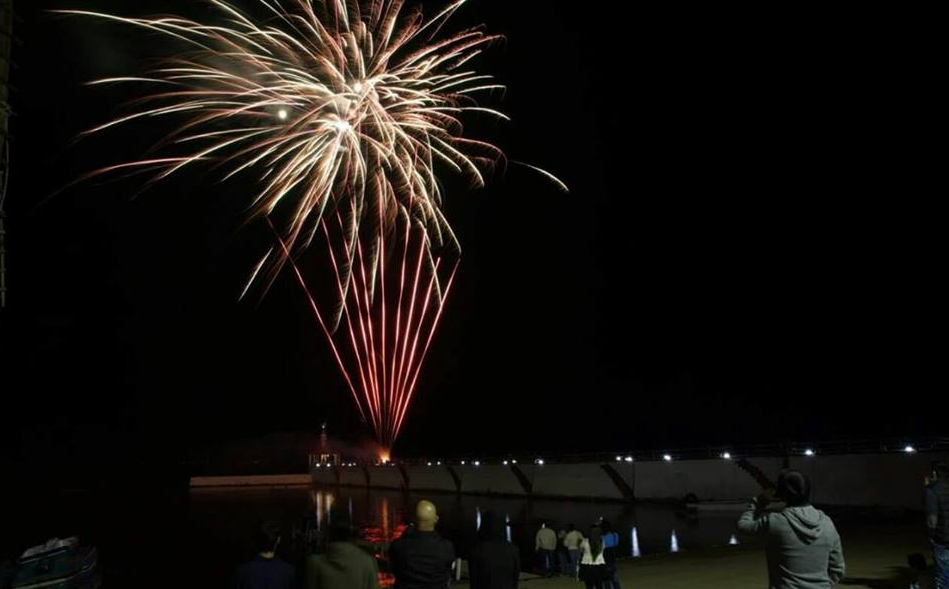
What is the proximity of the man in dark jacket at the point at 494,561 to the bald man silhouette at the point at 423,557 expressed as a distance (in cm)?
44

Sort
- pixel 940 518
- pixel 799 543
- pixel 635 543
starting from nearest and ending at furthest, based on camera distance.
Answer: pixel 799 543, pixel 940 518, pixel 635 543

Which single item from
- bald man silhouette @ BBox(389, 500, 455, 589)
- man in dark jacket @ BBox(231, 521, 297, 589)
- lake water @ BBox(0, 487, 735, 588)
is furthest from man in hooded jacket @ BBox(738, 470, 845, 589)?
lake water @ BBox(0, 487, 735, 588)

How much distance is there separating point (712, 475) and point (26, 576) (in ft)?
127

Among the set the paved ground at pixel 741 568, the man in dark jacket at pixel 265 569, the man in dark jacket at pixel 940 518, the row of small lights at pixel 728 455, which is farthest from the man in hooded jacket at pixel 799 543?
the row of small lights at pixel 728 455

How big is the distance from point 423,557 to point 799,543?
10.0 ft

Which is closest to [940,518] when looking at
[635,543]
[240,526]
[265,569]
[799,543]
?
[799,543]

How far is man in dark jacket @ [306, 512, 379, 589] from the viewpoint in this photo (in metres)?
6.63

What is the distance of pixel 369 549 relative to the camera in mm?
7160

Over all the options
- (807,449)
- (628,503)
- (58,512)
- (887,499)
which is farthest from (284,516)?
(887,499)

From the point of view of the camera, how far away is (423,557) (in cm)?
666

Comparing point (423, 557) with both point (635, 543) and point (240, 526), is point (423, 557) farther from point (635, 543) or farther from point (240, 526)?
point (240, 526)

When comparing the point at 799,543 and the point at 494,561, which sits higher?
the point at 799,543

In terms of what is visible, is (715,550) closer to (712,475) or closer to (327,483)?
(712,475)

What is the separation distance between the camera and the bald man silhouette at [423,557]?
262 inches
